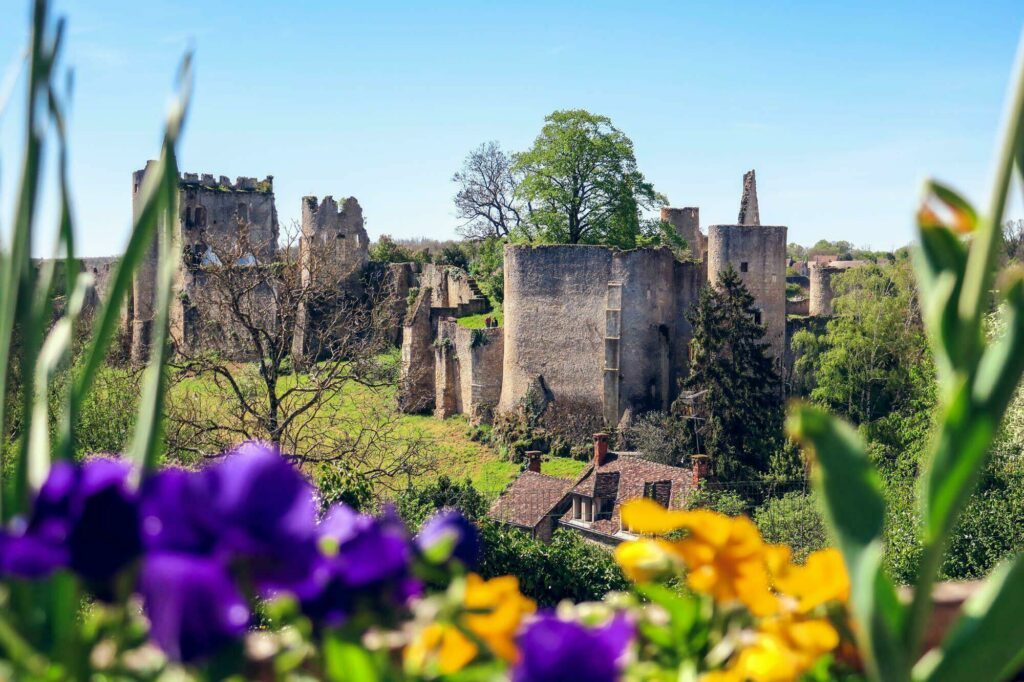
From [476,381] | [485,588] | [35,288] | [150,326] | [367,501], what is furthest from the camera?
[150,326]

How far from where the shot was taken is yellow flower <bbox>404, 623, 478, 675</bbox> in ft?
3.87

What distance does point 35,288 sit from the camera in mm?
1367

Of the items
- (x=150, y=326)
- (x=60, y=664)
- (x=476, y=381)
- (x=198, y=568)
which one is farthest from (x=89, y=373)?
(x=150, y=326)

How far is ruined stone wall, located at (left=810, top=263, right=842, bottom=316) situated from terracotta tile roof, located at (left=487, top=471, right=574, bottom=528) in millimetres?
16493

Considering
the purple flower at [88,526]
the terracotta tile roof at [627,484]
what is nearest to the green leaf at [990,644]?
the purple flower at [88,526]

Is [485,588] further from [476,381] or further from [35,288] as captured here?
[476,381]

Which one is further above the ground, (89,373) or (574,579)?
(89,373)

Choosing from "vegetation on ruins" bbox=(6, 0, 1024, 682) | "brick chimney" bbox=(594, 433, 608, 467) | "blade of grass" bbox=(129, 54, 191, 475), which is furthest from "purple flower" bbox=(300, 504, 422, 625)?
"brick chimney" bbox=(594, 433, 608, 467)

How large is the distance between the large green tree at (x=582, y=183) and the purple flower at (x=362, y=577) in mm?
26283

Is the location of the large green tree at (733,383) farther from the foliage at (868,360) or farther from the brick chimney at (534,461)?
the brick chimney at (534,461)

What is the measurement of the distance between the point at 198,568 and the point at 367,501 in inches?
482

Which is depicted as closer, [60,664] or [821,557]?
[60,664]

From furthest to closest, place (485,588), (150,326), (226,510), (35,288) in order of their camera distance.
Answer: (150,326), (35,288), (485,588), (226,510)

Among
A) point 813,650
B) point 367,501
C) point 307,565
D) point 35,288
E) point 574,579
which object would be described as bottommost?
point 574,579
